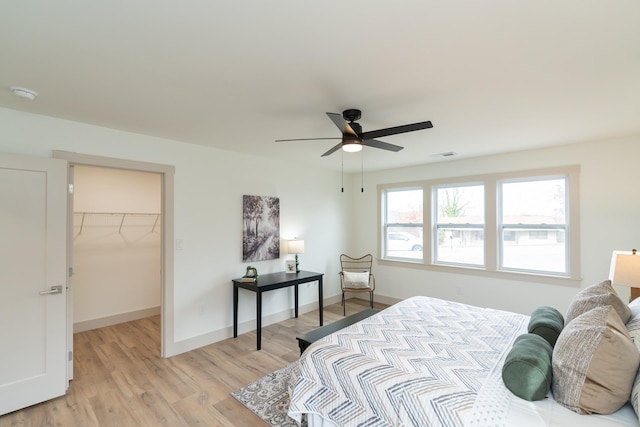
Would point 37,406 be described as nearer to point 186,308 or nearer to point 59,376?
point 59,376

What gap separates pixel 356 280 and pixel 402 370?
333 centimetres

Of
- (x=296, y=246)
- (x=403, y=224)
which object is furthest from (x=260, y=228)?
(x=403, y=224)

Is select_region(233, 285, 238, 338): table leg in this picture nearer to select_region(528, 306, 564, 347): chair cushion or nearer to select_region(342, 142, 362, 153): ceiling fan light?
select_region(342, 142, 362, 153): ceiling fan light

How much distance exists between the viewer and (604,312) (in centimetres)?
165

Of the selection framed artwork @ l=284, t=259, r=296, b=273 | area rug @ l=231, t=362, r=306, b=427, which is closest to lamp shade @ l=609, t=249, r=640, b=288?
area rug @ l=231, t=362, r=306, b=427

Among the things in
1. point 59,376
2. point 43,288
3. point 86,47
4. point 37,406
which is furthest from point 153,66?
point 37,406

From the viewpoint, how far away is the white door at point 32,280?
2439 millimetres

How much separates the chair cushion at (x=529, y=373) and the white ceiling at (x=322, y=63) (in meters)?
1.72

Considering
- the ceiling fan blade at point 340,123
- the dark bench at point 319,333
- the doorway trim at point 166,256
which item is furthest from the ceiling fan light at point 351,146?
the doorway trim at point 166,256

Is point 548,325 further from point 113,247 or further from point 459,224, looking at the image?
point 113,247

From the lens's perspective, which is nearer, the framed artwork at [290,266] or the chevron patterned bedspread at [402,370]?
the chevron patterned bedspread at [402,370]

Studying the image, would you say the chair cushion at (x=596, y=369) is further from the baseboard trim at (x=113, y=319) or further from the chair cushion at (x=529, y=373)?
the baseboard trim at (x=113, y=319)

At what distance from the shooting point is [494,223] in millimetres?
4520

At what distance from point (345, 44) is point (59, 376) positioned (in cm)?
352
